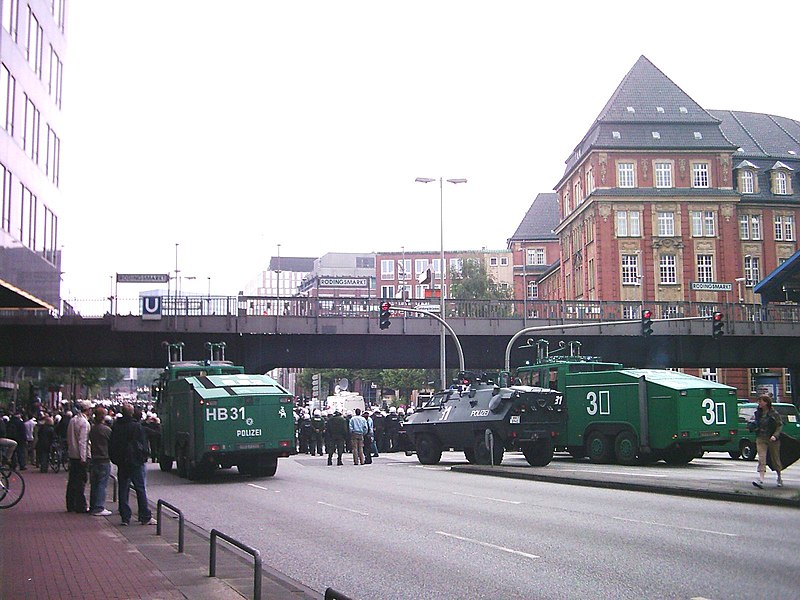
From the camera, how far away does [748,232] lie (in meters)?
83.4

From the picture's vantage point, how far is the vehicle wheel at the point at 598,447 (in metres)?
28.7

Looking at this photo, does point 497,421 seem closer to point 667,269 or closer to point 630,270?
point 630,270

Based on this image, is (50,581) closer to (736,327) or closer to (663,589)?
(663,589)

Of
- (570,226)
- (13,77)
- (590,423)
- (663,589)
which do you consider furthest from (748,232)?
(663,589)

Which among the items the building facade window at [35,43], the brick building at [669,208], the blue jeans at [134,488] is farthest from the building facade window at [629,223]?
the blue jeans at [134,488]

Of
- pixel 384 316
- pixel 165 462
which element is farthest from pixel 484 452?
pixel 384 316

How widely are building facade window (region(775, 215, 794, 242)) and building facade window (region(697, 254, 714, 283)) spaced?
25.5 feet

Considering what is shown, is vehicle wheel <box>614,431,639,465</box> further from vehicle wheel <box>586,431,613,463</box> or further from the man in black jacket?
the man in black jacket

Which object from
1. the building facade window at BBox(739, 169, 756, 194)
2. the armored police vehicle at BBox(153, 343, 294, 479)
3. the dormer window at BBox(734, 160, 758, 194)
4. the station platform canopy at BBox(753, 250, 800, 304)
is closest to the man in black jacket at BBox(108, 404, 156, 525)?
the armored police vehicle at BBox(153, 343, 294, 479)

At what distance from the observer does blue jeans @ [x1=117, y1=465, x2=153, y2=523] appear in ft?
49.4

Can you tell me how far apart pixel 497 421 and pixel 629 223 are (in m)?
56.0

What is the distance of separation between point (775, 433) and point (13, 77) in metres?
24.3

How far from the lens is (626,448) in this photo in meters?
27.9

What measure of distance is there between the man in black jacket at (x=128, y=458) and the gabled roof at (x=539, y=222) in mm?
107693
